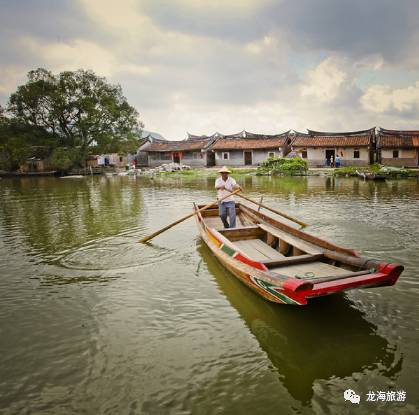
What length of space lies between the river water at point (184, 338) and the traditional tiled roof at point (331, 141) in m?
28.0

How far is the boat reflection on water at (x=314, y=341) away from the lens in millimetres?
3455

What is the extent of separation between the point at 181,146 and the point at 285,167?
17.5 metres

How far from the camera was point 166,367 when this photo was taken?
3.61 metres

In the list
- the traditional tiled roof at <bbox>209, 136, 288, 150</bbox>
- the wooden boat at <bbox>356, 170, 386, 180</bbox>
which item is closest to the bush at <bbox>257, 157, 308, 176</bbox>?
the wooden boat at <bbox>356, 170, 386, 180</bbox>

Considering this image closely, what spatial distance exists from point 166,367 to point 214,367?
54 cm

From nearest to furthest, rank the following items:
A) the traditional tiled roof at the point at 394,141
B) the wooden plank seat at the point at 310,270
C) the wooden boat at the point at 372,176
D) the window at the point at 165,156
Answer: the wooden plank seat at the point at 310,270 < the wooden boat at the point at 372,176 < the traditional tiled roof at the point at 394,141 < the window at the point at 165,156

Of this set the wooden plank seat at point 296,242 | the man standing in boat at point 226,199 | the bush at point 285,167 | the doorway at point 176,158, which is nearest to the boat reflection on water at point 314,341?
the wooden plank seat at point 296,242

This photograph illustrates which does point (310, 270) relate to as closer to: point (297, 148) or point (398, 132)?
point (297, 148)

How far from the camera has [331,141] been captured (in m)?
34.3

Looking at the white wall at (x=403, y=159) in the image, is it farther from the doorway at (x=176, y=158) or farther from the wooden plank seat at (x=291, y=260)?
the wooden plank seat at (x=291, y=260)

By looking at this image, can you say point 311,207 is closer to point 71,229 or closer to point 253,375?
point 71,229

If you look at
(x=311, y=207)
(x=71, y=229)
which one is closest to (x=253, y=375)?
(x=71, y=229)

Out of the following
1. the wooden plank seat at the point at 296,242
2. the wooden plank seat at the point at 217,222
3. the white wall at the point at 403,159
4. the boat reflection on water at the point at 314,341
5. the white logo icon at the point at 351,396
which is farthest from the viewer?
the white wall at the point at 403,159

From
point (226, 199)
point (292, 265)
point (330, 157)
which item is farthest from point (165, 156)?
point (292, 265)
